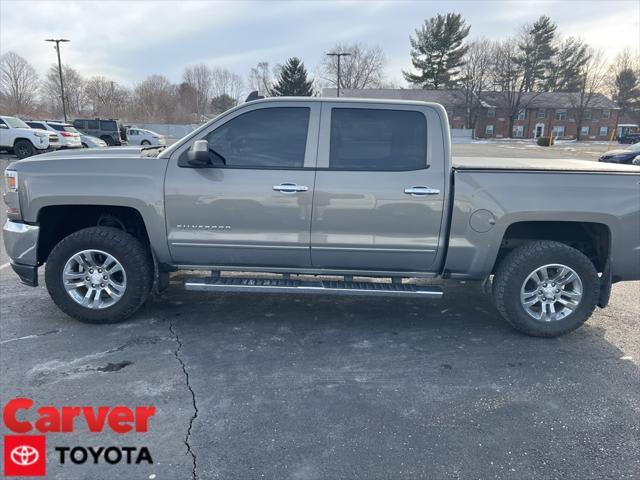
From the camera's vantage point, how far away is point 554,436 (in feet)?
8.94

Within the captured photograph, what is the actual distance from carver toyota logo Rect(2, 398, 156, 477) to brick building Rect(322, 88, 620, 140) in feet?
213

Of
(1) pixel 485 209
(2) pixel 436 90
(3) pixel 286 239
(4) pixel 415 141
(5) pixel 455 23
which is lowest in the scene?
(3) pixel 286 239

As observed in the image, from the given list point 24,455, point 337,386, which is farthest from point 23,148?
point 337,386

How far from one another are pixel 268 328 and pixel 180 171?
1.61 m

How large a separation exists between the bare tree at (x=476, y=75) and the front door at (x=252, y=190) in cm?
6908

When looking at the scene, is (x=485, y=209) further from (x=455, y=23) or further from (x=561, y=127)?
(x=561, y=127)

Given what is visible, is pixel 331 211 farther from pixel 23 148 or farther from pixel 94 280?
pixel 23 148

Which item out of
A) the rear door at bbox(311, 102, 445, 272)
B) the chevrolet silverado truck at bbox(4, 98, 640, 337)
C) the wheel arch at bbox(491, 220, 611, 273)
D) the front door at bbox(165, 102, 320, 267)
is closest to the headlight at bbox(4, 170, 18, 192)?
the chevrolet silverado truck at bbox(4, 98, 640, 337)

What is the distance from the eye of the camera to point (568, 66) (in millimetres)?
64938

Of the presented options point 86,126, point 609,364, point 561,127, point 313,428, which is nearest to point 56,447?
point 313,428

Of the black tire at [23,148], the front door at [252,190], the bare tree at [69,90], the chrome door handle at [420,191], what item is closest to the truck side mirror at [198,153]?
the front door at [252,190]

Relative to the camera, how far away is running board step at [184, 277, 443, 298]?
3.90 meters

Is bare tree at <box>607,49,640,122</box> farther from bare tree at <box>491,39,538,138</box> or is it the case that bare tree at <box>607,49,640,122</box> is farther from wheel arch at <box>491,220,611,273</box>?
wheel arch at <box>491,220,611,273</box>

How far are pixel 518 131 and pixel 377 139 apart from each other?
75.8 metres
